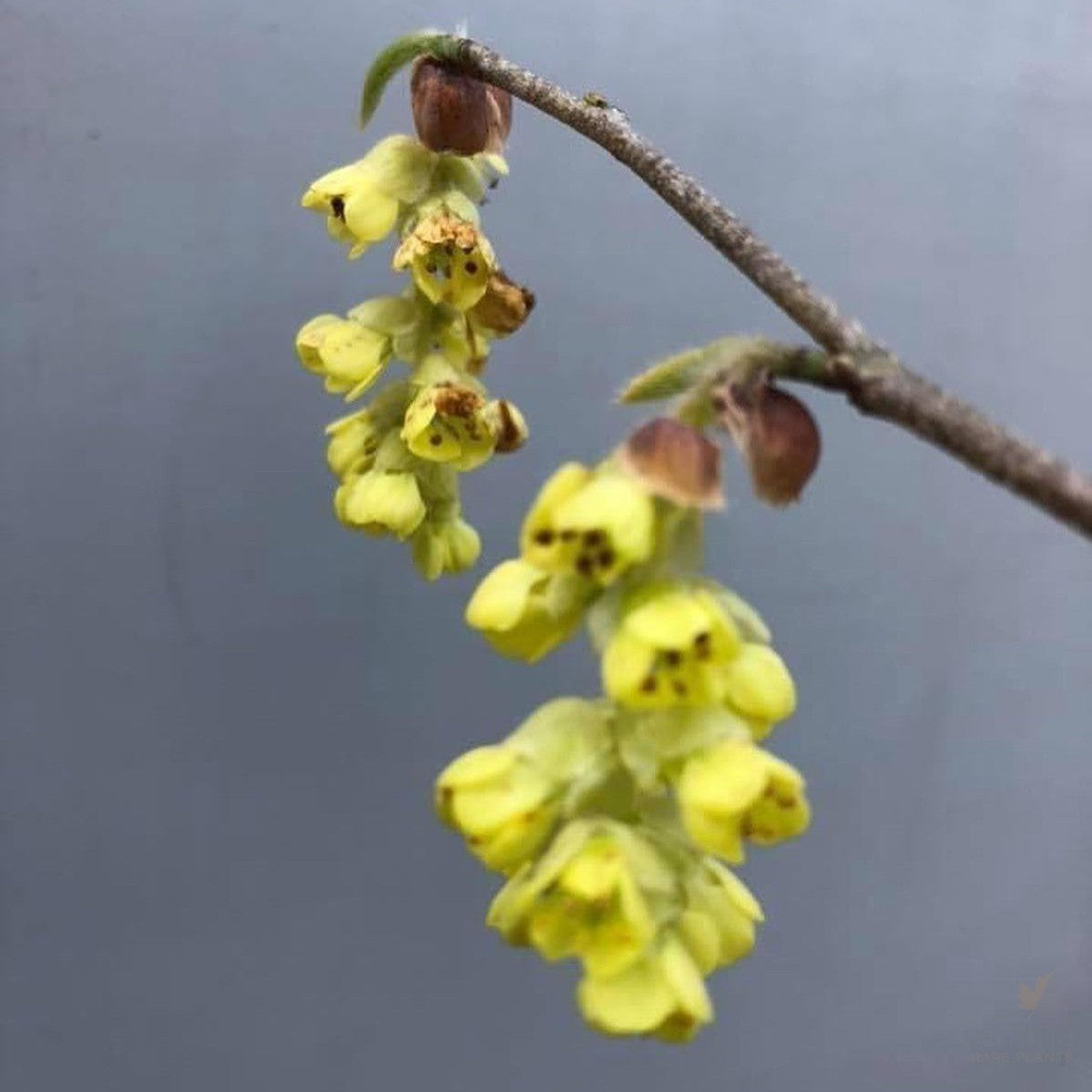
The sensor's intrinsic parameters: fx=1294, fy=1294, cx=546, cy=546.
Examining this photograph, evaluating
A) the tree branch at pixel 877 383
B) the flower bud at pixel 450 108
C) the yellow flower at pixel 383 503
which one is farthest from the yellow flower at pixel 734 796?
the flower bud at pixel 450 108

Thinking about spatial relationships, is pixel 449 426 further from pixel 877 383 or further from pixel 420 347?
pixel 877 383

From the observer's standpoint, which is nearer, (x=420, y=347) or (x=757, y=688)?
(x=757, y=688)

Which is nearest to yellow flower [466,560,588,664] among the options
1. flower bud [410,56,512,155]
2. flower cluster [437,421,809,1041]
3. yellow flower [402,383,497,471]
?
flower cluster [437,421,809,1041]

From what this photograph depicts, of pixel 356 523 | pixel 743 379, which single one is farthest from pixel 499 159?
pixel 743 379

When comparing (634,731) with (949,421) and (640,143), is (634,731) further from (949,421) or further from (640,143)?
(640,143)

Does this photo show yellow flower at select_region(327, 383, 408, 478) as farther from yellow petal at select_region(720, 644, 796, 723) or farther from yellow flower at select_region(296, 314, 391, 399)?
yellow petal at select_region(720, 644, 796, 723)

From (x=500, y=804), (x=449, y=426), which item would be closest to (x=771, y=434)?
(x=500, y=804)

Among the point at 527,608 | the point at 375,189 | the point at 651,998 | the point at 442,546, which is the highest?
the point at 375,189
